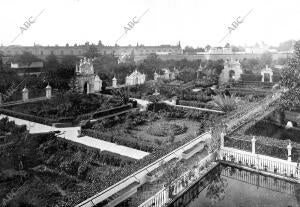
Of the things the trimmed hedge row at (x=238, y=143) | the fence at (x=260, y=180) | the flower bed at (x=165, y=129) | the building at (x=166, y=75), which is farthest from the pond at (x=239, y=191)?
the building at (x=166, y=75)

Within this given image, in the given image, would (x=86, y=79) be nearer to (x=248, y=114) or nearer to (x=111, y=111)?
(x=111, y=111)

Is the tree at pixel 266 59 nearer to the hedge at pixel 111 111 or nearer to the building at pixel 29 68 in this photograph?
the building at pixel 29 68

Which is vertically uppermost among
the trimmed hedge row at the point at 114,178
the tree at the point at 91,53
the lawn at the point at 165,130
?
the tree at the point at 91,53

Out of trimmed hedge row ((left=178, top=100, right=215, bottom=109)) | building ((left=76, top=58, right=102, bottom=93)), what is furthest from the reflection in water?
building ((left=76, top=58, right=102, bottom=93))

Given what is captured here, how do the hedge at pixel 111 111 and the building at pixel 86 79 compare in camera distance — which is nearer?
the hedge at pixel 111 111

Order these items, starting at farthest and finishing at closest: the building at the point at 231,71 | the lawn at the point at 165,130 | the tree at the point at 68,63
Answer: the building at the point at 231,71 → the tree at the point at 68,63 → the lawn at the point at 165,130

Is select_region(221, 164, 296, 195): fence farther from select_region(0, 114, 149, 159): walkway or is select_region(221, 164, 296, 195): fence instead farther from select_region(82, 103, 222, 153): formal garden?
select_region(0, 114, 149, 159): walkway

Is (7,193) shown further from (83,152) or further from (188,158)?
(188,158)
